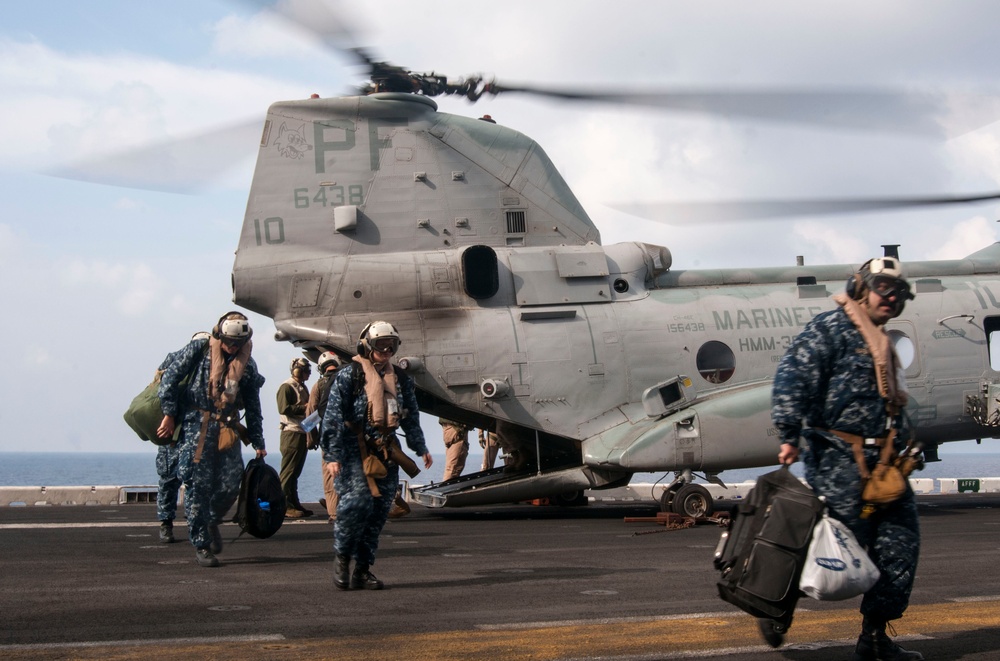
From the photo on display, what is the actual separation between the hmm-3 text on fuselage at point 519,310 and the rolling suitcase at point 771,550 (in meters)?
7.66

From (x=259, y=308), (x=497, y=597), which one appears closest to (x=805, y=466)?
(x=497, y=597)

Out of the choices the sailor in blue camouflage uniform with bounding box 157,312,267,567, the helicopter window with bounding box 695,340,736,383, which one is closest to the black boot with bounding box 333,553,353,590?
the sailor in blue camouflage uniform with bounding box 157,312,267,567

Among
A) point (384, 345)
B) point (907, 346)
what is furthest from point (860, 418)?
point (907, 346)

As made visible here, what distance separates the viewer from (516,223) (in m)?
13.9

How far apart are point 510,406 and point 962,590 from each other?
22.3 feet

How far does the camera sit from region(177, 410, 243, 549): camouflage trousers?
28.6 feet

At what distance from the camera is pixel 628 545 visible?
10258mm

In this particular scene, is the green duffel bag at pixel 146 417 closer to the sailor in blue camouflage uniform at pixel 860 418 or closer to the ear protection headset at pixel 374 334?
the ear protection headset at pixel 374 334

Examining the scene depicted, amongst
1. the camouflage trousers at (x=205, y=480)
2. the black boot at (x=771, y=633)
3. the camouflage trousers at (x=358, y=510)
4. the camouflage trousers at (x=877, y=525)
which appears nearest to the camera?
the camouflage trousers at (x=877, y=525)

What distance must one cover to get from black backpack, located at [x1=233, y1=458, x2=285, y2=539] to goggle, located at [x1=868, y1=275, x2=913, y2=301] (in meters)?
5.50

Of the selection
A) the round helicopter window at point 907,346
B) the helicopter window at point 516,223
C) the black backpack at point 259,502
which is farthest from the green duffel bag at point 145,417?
the round helicopter window at point 907,346

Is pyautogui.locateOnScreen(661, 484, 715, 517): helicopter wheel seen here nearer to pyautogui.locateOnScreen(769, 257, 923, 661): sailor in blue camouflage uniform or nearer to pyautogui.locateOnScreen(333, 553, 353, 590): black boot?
pyautogui.locateOnScreen(333, 553, 353, 590): black boot

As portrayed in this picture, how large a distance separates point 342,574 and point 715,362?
7.78 metres

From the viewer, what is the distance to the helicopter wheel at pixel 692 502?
1245 centimetres
